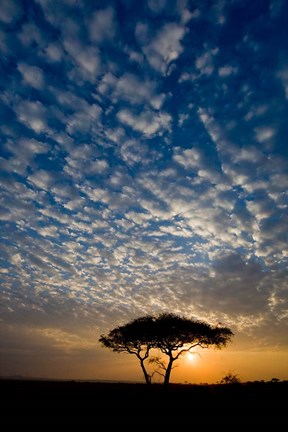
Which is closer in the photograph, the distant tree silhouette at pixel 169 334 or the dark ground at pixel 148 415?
the dark ground at pixel 148 415

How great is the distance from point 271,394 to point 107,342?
3875 cm

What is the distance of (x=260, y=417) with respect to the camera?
18.8m

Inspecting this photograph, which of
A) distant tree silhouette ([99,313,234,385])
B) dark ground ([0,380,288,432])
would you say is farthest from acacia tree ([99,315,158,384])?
dark ground ([0,380,288,432])

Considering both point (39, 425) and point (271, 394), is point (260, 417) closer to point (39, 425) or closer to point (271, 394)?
point (271, 394)

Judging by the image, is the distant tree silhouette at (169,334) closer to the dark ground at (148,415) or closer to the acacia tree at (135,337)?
the acacia tree at (135,337)

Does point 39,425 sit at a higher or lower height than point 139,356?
lower

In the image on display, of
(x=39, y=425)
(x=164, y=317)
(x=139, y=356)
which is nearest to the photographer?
(x=39, y=425)

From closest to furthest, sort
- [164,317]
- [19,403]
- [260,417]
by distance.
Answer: [260,417] → [19,403] → [164,317]

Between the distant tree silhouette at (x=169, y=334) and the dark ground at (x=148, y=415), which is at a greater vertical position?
the distant tree silhouette at (x=169, y=334)

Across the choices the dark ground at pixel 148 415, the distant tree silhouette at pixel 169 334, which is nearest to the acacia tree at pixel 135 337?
the distant tree silhouette at pixel 169 334

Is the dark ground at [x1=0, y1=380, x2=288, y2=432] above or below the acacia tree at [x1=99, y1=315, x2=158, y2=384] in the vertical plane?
below

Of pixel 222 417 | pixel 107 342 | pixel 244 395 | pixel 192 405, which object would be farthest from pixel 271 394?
pixel 107 342

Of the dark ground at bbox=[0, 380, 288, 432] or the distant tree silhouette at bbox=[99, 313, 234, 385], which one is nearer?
the dark ground at bbox=[0, 380, 288, 432]

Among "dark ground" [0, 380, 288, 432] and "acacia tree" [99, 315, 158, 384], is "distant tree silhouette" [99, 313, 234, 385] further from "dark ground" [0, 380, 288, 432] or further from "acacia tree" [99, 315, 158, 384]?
"dark ground" [0, 380, 288, 432]
